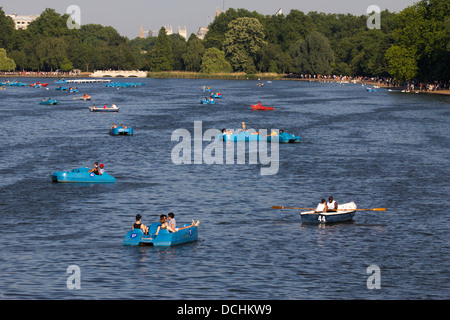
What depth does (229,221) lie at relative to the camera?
182 ft

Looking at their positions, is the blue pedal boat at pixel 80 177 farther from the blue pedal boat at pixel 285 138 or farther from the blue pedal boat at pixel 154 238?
the blue pedal boat at pixel 285 138

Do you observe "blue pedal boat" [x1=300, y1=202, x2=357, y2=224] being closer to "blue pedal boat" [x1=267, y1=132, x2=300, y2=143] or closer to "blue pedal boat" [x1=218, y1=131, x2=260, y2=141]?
"blue pedal boat" [x1=267, y1=132, x2=300, y2=143]

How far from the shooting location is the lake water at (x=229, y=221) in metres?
40.7

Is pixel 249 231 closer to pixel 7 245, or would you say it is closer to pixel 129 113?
pixel 7 245

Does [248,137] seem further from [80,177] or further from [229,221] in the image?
[229,221]

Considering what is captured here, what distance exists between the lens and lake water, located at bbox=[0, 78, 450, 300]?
4066 centimetres

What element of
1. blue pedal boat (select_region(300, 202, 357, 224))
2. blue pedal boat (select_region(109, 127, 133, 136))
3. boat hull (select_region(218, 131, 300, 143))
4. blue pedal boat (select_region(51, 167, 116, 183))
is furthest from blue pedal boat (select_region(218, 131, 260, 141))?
blue pedal boat (select_region(300, 202, 357, 224))

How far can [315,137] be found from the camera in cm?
11650

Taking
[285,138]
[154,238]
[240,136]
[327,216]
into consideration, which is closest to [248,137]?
[240,136]

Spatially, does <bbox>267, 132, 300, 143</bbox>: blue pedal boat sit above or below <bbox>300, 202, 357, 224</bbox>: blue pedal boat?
above

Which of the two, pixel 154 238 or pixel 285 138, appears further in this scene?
pixel 285 138

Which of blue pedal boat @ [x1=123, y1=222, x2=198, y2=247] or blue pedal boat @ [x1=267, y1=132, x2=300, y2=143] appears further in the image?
blue pedal boat @ [x1=267, y1=132, x2=300, y2=143]
